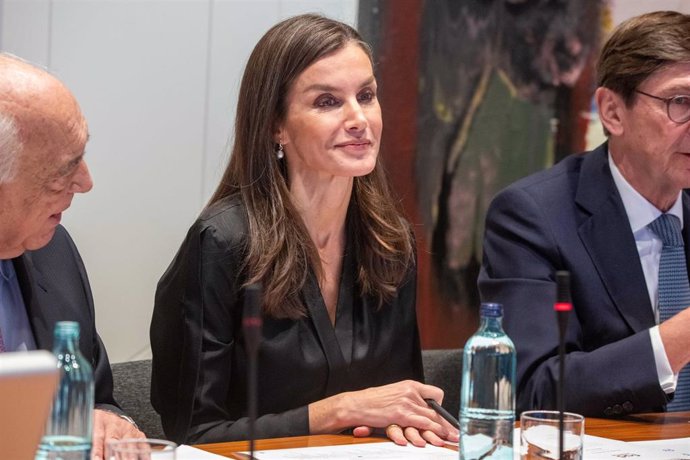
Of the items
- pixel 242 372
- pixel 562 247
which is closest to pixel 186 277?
pixel 242 372

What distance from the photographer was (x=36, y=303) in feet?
7.74

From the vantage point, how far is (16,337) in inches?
91.4

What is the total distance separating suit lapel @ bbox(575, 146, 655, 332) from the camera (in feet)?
9.50

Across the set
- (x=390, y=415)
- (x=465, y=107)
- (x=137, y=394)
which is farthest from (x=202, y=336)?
(x=465, y=107)

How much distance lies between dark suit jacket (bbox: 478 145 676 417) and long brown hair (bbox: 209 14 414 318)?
0.30 m

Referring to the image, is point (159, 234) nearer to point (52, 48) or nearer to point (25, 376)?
point (52, 48)

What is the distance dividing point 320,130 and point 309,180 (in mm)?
145

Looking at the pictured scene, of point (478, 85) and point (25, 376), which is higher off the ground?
point (478, 85)

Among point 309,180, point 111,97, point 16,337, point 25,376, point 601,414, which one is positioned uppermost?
point 111,97

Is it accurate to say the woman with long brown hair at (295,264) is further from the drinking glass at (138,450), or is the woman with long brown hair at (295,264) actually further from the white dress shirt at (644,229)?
the drinking glass at (138,450)

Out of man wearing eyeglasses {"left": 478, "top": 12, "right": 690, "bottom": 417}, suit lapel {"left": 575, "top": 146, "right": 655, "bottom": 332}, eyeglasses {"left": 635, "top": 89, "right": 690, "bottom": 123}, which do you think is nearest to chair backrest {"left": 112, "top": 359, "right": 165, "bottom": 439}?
man wearing eyeglasses {"left": 478, "top": 12, "right": 690, "bottom": 417}

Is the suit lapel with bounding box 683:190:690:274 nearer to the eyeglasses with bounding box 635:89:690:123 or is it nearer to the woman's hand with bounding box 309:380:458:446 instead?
the eyeglasses with bounding box 635:89:690:123

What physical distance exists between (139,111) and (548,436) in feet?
5.69

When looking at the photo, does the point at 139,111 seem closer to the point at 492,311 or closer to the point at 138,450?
the point at 492,311
